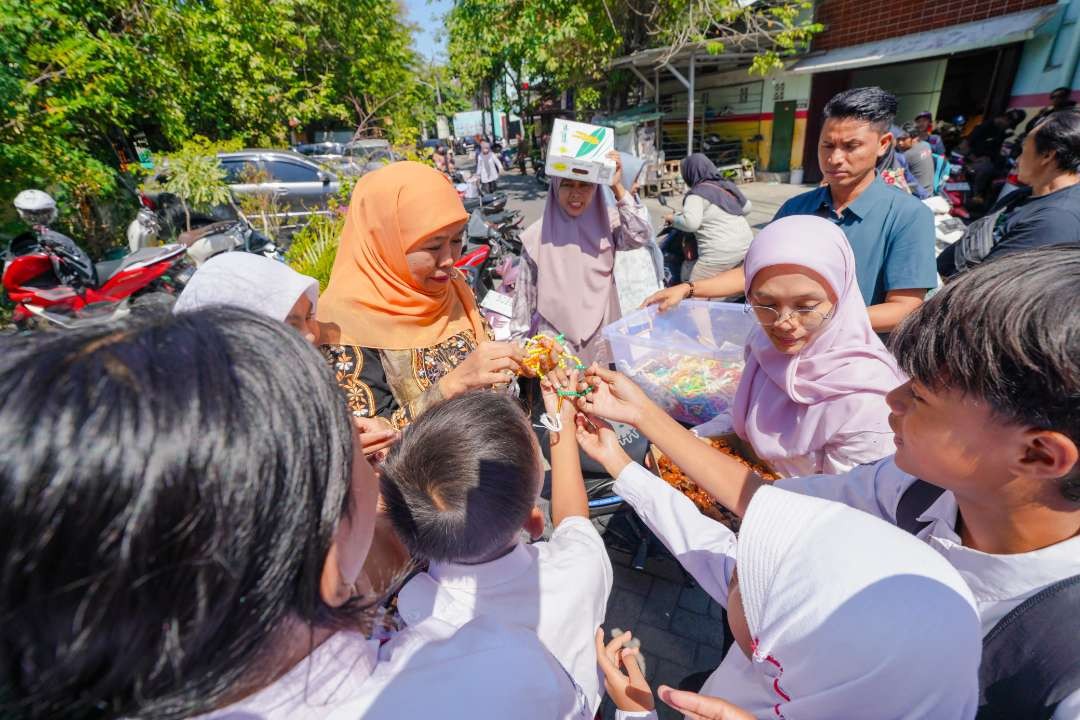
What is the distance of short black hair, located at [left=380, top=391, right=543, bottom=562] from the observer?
130cm

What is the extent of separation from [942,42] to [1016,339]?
12.3m

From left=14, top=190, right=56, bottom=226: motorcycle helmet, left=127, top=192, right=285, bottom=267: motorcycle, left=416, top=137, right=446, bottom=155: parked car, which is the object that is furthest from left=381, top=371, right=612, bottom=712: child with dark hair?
left=416, top=137, right=446, bottom=155: parked car

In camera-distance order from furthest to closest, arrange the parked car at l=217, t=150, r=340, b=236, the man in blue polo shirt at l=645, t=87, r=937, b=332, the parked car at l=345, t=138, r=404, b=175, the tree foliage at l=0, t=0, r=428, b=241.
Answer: the parked car at l=217, t=150, r=340, b=236 < the parked car at l=345, t=138, r=404, b=175 < the tree foliage at l=0, t=0, r=428, b=241 < the man in blue polo shirt at l=645, t=87, r=937, b=332

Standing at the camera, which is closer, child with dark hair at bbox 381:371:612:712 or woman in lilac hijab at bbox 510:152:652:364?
child with dark hair at bbox 381:371:612:712

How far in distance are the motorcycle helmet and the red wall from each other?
1435 centimetres

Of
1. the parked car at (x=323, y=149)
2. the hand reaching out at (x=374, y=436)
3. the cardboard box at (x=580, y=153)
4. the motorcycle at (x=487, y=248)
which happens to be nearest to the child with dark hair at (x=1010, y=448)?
the hand reaching out at (x=374, y=436)

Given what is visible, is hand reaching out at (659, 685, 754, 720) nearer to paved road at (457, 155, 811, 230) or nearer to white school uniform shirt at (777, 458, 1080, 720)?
white school uniform shirt at (777, 458, 1080, 720)

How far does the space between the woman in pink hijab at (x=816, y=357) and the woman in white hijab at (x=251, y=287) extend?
5.36 ft

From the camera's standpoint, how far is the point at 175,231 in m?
7.41

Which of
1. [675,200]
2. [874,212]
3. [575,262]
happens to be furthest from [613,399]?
[675,200]

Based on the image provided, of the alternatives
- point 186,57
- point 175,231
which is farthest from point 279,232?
point 186,57

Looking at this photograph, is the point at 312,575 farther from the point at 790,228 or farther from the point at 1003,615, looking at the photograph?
the point at 790,228

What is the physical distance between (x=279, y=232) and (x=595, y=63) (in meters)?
8.38

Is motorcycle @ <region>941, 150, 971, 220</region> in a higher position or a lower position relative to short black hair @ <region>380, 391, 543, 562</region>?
lower
